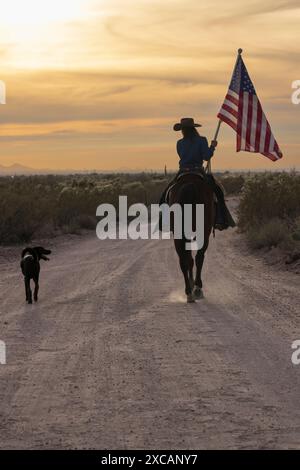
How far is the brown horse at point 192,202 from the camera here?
48.2 ft

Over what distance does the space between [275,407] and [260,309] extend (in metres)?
6.09

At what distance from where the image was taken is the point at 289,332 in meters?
11.4

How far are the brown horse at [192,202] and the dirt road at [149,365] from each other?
386mm

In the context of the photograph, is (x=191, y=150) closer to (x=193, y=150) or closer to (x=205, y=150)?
(x=193, y=150)

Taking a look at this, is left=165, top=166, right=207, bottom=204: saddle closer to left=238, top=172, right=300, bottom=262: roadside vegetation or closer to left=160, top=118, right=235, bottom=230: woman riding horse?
left=160, top=118, right=235, bottom=230: woman riding horse

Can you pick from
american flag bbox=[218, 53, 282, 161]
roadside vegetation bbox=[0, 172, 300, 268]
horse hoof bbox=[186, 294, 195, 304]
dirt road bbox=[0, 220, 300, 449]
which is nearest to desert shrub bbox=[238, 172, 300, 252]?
roadside vegetation bbox=[0, 172, 300, 268]

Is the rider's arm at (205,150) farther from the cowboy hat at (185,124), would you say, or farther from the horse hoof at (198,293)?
the horse hoof at (198,293)

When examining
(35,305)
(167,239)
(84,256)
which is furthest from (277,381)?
(167,239)

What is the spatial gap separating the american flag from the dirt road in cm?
279

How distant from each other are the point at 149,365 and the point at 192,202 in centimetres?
573

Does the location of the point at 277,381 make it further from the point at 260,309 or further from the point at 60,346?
the point at 260,309

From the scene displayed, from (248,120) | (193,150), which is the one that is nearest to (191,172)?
(193,150)

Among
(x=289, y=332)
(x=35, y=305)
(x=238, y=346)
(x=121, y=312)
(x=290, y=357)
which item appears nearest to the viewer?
(x=290, y=357)

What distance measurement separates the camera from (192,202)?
48.1ft
